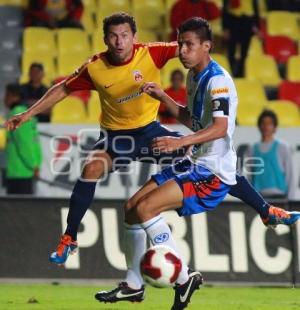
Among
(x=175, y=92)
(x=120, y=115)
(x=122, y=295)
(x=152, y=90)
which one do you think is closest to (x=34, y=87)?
(x=175, y=92)

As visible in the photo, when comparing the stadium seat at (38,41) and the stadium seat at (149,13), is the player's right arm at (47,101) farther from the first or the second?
the stadium seat at (149,13)

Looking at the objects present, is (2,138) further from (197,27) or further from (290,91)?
(197,27)

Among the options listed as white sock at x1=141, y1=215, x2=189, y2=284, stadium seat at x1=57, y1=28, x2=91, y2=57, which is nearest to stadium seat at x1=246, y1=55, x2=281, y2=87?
stadium seat at x1=57, y1=28, x2=91, y2=57

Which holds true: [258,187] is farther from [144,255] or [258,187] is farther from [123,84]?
[144,255]

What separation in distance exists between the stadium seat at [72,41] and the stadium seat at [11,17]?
2.58 ft

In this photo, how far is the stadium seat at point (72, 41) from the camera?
16.5 meters

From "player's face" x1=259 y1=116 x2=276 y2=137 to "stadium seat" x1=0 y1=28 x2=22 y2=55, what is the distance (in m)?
4.81

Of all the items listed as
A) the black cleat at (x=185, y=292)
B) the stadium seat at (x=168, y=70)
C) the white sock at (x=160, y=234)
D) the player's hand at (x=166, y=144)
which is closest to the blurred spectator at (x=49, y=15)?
the stadium seat at (x=168, y=70)

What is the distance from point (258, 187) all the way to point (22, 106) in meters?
2.83

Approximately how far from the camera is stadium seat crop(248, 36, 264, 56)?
55.3 ft

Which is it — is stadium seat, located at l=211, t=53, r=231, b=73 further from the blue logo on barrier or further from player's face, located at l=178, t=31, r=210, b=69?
the blue logo on barrier

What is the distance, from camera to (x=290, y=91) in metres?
16.1

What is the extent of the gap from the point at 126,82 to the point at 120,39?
1.26ft

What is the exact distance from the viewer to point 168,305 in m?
9.51
